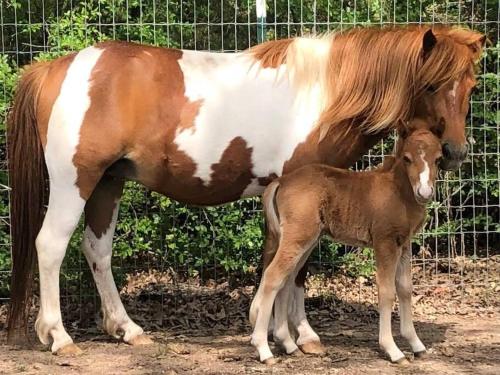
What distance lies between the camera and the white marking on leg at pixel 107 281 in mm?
5543

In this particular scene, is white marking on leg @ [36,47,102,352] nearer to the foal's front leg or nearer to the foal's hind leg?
the foal's hind leg

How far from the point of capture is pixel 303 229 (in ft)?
15.5

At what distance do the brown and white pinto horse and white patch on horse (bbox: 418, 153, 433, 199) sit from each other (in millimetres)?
550

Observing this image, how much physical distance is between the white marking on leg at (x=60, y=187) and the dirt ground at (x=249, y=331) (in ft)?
1.38

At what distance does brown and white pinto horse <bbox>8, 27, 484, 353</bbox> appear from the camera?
506 centimetres

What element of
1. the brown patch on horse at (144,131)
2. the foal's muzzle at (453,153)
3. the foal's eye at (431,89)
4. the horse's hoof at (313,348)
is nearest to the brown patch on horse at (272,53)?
the brown patch on horse at (144,131)

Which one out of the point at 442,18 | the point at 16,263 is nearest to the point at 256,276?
the point at 16,263

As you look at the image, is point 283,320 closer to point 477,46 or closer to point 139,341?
point 139,341

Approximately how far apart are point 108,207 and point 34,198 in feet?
1.62

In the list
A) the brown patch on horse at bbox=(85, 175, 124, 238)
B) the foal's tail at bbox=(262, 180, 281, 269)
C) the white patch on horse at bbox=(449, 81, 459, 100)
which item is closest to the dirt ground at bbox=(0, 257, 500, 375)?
the foal's tail at bbox=(262, 180, 281, 269)

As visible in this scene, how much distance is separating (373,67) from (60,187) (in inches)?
80.7

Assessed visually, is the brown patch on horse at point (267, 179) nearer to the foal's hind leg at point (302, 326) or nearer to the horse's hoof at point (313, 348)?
the foal's hind leg at point (302, 326)

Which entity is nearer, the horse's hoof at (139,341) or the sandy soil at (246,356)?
Result: the sandy soil at (246,356)

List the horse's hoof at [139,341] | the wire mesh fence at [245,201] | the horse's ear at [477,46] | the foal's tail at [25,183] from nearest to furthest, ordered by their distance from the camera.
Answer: the horse's ear at [477,46], the foal's tail at [25,183], the horse's hoof at [139,341], the wire mesh fence at [245,201]
